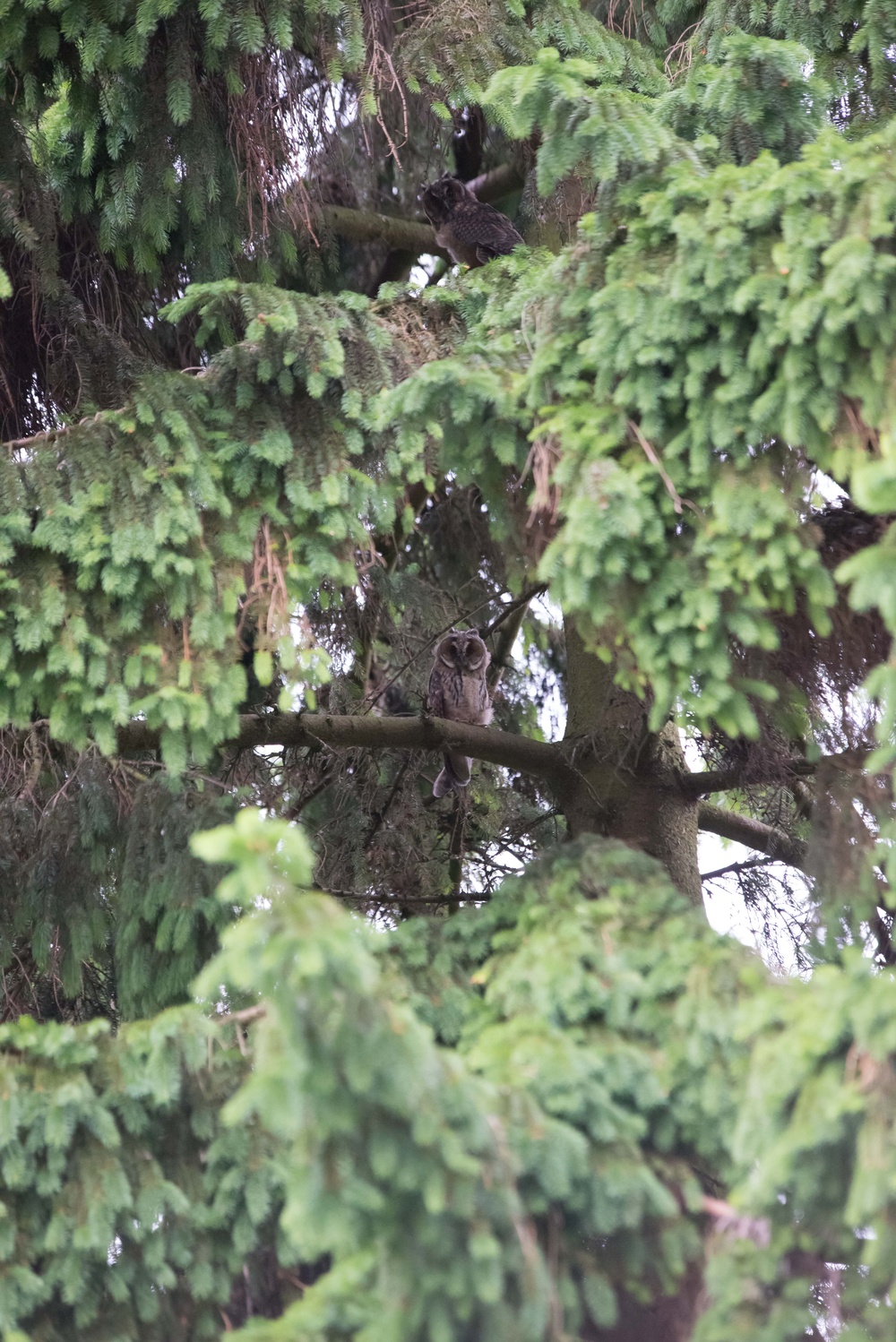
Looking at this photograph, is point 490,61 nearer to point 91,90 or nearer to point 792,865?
point 91,90

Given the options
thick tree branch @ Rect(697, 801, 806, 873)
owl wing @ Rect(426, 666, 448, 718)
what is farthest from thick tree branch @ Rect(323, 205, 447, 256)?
thick tree branch @ Rect(697, 801, 806, 873)

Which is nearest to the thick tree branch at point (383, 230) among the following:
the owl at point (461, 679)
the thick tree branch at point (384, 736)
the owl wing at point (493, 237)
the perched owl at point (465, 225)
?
the perched owl at point (465, 225)

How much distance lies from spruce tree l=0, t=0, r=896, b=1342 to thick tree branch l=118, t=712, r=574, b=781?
0.08 feet

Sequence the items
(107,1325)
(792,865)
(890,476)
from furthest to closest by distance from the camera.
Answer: (792,865) < (107,1325) < (890,476)

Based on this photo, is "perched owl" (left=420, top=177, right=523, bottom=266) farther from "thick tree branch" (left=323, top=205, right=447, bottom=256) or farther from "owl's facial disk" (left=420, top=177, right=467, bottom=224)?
"thick tree branch" (left=323, top=205, right=447, bottom=256)

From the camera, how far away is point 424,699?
546cm

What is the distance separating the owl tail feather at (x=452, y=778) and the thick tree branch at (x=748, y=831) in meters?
1.08

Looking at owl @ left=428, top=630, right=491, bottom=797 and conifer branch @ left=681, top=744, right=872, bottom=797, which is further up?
owl @ left=428, top=630, right=491, bottom=797

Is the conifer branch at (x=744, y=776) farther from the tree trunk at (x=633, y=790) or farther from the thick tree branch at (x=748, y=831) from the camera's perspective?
the thick tree branch at (x=748, y=831)

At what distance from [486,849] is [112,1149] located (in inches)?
120

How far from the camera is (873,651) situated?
4023mm

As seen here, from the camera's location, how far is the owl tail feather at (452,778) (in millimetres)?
6020

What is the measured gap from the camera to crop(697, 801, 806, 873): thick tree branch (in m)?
5.42

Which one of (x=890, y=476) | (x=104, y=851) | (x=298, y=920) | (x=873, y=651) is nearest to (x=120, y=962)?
(x=104, y=851)
